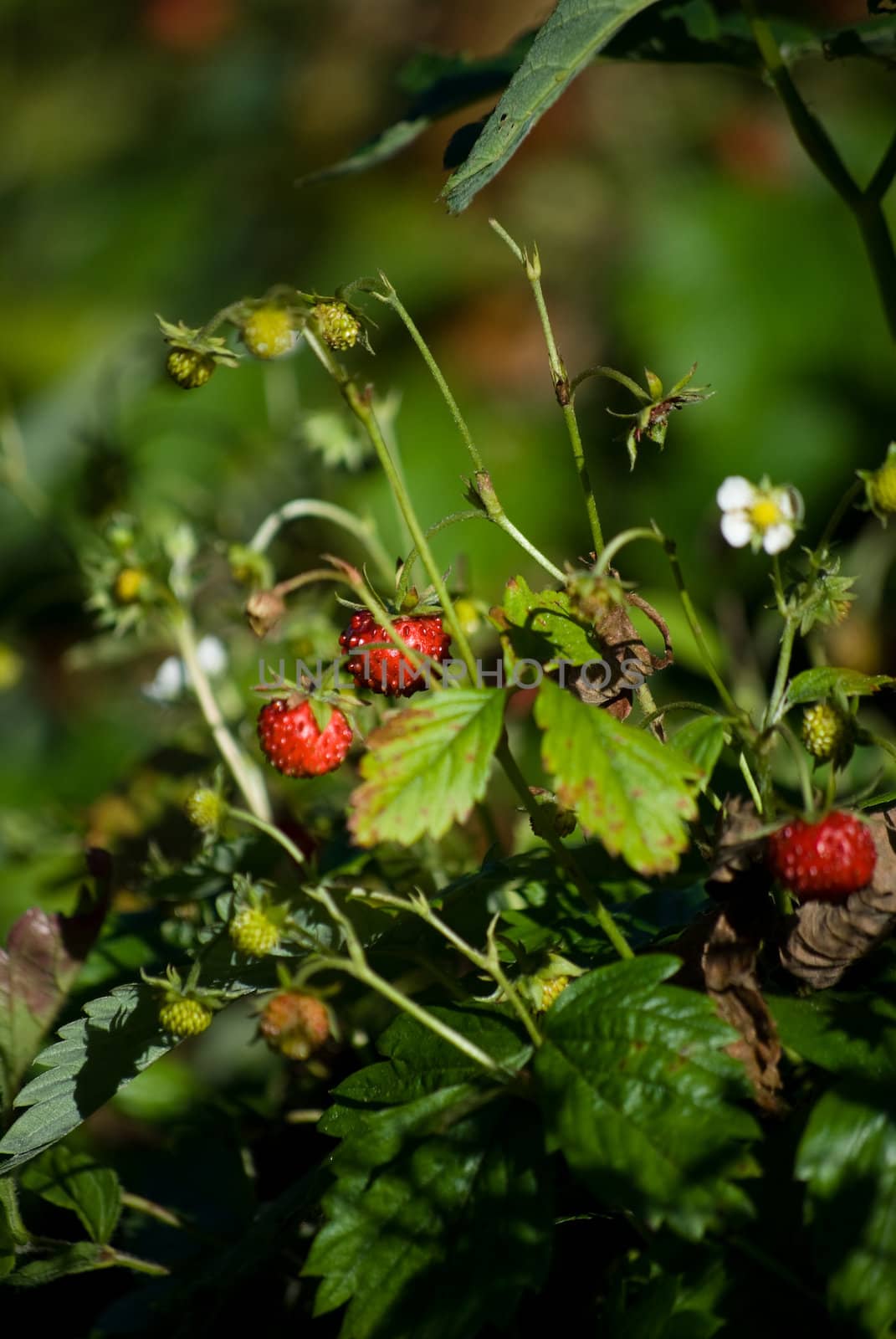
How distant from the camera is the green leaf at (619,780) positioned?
0.57 m

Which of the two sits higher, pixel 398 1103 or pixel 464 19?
pixel 398 1103

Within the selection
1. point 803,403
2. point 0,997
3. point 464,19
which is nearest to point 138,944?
point 0,997

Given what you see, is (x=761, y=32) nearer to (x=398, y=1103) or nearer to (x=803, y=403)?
(x=398, y=1103)

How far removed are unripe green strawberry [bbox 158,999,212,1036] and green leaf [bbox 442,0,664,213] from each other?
0.44 meters

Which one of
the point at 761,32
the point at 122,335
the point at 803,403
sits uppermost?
the point at 761,32

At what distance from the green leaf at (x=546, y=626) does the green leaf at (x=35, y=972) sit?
33cm

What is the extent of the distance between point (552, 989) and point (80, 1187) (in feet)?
1.20

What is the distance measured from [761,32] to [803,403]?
5.93 ft

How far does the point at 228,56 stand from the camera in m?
4.64

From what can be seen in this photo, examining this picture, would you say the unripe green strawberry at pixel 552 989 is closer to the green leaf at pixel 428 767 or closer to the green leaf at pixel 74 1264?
the green leaf at pixel 428 767

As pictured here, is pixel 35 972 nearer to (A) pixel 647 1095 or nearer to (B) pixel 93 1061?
(B) pixel 93 1061

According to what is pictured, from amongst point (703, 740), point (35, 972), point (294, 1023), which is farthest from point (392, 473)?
point (35, 972)

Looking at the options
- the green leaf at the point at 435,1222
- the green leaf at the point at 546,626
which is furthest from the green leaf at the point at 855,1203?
the green leaf at the point at 546,626

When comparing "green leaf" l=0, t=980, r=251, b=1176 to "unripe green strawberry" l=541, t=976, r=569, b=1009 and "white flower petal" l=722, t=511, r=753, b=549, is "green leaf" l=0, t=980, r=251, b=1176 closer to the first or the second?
"unripe green strawberry" l=541, t=976, r=569, b=1009
